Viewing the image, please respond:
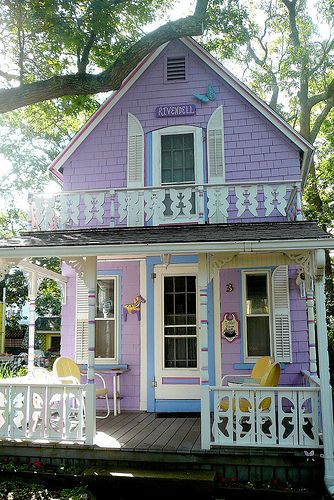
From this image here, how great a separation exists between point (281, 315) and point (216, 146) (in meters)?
3.62

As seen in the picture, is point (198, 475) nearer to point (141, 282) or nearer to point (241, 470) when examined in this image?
point (241, 470)

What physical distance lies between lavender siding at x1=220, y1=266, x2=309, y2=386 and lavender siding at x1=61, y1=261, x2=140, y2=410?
→ 167 centimetres

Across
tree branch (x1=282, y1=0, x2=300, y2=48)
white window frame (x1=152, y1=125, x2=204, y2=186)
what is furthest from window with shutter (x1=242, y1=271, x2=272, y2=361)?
tree branch (x1=282, y1=0, x2=300, y2=48)

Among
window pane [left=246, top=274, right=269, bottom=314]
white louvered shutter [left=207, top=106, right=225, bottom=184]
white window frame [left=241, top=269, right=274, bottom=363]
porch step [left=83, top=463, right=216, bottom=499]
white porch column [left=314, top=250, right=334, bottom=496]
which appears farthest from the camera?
white louvered shutter [left=207, top=106, right=225, bottom=184]

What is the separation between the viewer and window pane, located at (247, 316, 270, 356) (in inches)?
360

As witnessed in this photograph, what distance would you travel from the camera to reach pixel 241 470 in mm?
6312

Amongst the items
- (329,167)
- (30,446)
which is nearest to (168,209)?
(30,446)

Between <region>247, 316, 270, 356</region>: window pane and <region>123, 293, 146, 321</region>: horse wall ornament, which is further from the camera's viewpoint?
<region>123, 293, 146, 321</region>: horse wall ornament

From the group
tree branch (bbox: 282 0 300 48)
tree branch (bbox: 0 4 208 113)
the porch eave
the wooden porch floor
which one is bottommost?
the wooden porch floor

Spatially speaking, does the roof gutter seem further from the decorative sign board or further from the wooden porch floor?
the decorative sign board

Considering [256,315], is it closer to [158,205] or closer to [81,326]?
[158,205]

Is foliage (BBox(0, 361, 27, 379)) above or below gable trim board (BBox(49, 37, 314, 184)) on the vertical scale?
below

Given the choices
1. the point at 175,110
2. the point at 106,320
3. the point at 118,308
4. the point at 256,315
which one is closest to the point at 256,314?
the point at 256,315

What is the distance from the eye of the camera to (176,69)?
10.5 metres
